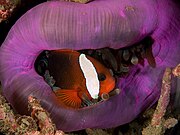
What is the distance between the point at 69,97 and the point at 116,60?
29cm

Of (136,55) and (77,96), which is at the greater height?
(136,55)

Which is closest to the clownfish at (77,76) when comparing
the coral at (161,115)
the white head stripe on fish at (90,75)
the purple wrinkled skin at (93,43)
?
the white head stripe on fish at (90,75)

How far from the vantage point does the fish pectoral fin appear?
1.57 m

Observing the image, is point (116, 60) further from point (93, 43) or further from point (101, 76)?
point (93, 43)

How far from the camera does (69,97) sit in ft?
5.20

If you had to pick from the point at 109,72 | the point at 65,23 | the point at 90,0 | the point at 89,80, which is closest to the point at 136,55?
the point at 109,72

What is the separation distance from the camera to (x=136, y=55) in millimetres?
1634

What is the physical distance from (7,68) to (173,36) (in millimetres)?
777

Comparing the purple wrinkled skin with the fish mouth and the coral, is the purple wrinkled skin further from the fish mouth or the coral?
the coral

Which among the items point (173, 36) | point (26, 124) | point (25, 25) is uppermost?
point (25, 25)

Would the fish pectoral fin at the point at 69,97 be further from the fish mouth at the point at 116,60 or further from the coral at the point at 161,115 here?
the coral at the point at 161,115

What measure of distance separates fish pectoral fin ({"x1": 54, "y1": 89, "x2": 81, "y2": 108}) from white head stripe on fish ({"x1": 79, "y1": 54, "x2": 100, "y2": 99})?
71 millimetres

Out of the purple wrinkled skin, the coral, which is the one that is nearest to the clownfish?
the purple wrinkled skin

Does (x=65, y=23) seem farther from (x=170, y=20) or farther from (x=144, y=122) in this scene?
(x=144, y=122)
